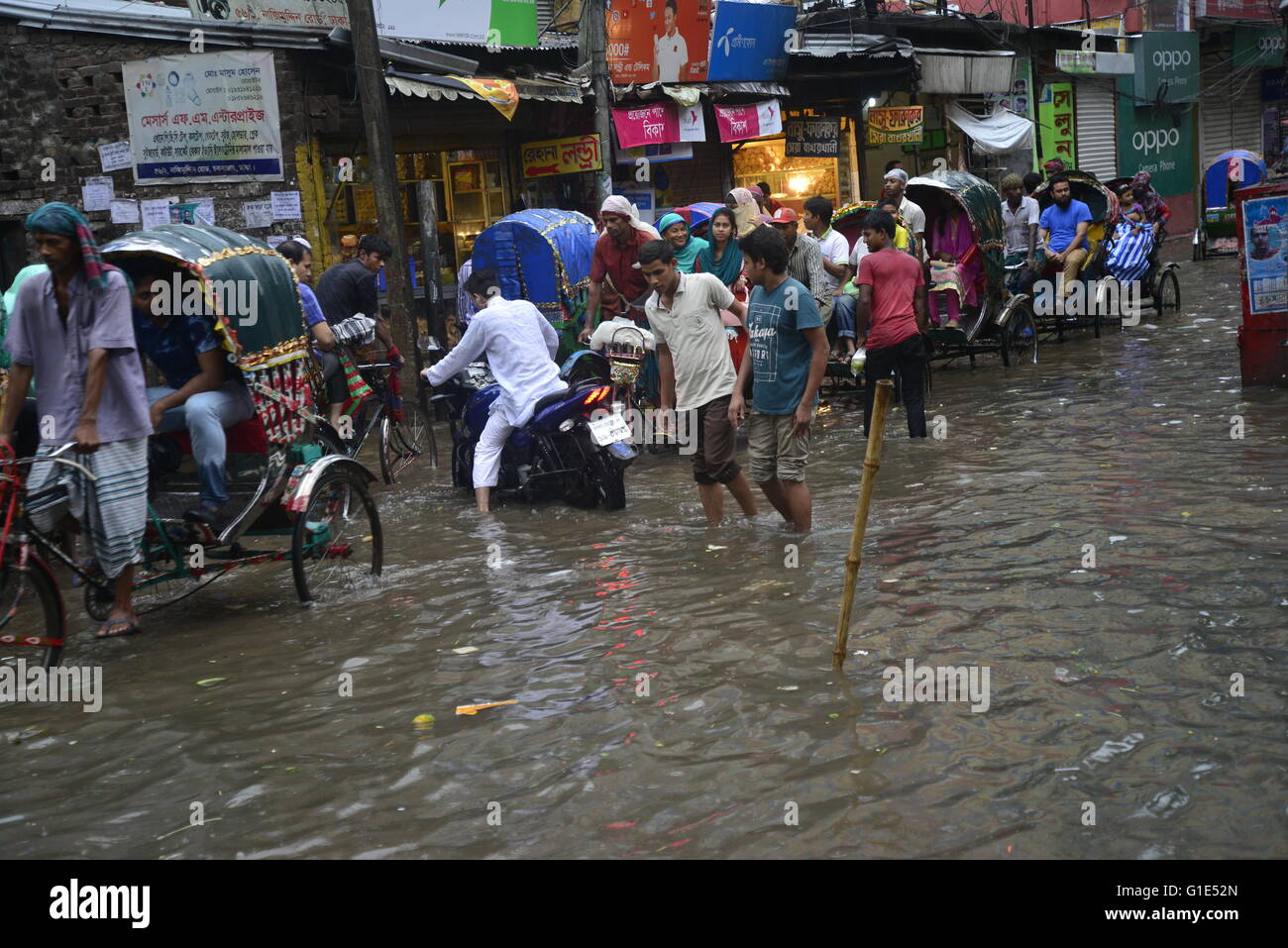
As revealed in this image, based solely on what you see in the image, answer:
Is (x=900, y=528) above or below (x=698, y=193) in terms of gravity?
below

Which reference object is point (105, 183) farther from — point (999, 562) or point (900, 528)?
point (999, 562)

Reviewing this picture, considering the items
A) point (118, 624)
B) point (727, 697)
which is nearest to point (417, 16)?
point (118, 624)

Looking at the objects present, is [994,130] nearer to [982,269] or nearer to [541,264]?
[982,269]

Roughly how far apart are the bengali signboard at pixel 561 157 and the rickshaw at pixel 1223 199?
49.8ft

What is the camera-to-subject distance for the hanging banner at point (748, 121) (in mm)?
19703

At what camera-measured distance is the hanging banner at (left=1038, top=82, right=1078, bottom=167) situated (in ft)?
97.0

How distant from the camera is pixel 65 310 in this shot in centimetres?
575

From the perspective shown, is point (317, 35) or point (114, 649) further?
point (317, 35)

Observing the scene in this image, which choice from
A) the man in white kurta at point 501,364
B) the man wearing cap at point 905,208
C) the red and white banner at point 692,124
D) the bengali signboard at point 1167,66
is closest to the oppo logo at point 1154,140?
the bengali signboard at point 1167,66

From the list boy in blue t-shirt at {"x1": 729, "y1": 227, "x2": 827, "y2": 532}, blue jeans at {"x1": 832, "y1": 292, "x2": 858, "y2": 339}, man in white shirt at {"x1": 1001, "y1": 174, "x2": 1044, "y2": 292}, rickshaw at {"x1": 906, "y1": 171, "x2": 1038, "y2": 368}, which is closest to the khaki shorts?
boy in blue t-shirt at {"x1": 729, "y1": 227, "x2": 827, "y2": 532}

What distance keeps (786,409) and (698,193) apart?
15.2m

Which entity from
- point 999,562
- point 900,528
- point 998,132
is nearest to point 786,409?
point 900,528

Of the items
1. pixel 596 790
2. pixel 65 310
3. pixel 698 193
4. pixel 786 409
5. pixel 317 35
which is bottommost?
pixel 596 790

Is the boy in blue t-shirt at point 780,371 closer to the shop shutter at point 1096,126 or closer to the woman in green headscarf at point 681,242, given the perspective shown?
the woman in green headscarf at point 681,242
